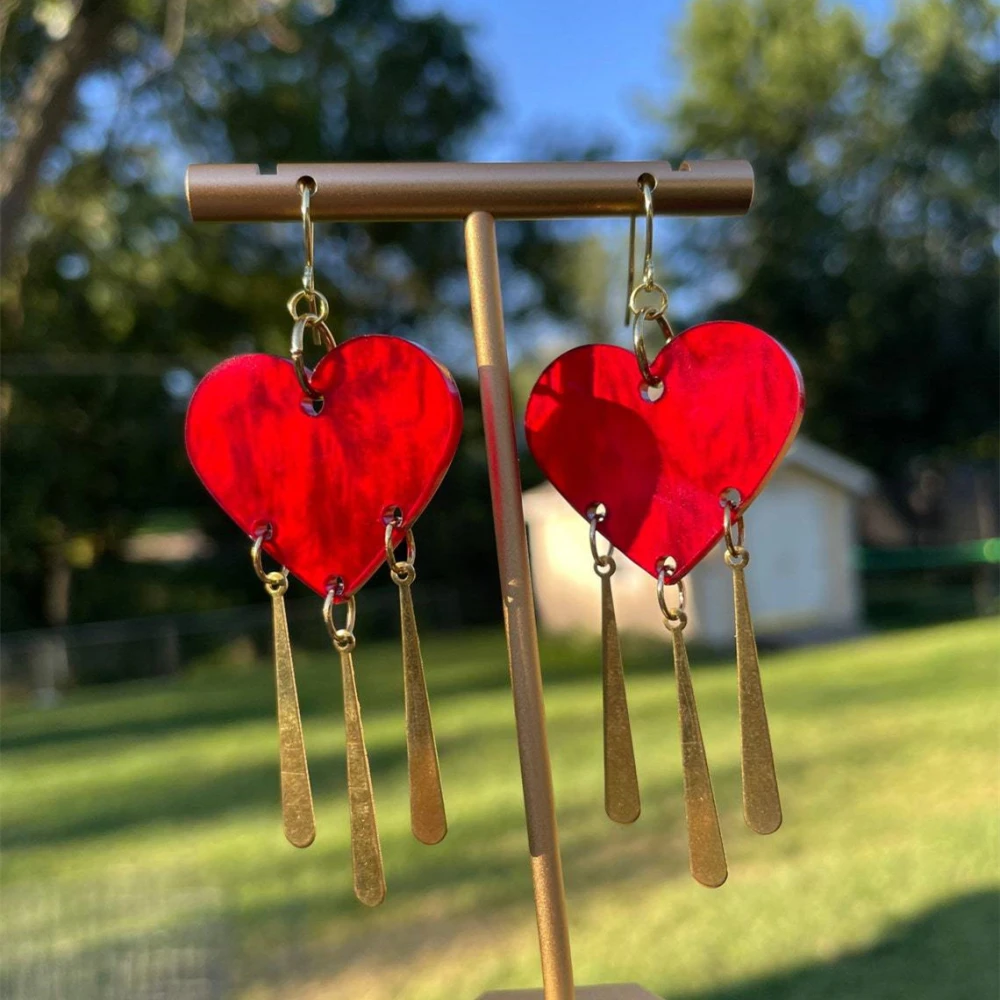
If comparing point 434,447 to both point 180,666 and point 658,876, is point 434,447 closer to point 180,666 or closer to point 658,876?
point 658,876

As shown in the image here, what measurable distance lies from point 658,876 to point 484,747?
6.62 ft

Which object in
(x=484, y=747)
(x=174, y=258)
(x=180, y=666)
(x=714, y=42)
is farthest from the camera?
(x=714, y=42)

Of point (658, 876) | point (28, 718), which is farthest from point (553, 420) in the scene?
point (28, 718)

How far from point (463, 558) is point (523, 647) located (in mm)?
9464

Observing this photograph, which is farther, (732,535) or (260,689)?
(260,689)

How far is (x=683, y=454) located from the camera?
0.75 metres

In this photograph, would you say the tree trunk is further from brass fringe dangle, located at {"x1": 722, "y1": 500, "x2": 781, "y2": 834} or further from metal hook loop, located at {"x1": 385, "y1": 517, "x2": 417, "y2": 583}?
brass fringe dangle, located at {"x1": 722, "y1": 500, "x2": 781, "y2": 834}

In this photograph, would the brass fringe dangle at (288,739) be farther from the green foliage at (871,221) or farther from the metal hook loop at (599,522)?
the green foliage at (871,221)

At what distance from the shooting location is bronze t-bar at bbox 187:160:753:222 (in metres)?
0.75

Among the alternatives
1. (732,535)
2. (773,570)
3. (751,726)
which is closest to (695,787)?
(751,726)

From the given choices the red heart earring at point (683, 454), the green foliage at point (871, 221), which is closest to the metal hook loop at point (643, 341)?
the red heart earring at point (683, 454)

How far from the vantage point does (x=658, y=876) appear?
3.27 metres

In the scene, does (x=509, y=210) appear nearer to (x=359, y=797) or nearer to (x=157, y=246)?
(x=359, y=797)

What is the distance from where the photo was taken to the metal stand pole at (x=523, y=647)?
77cm
